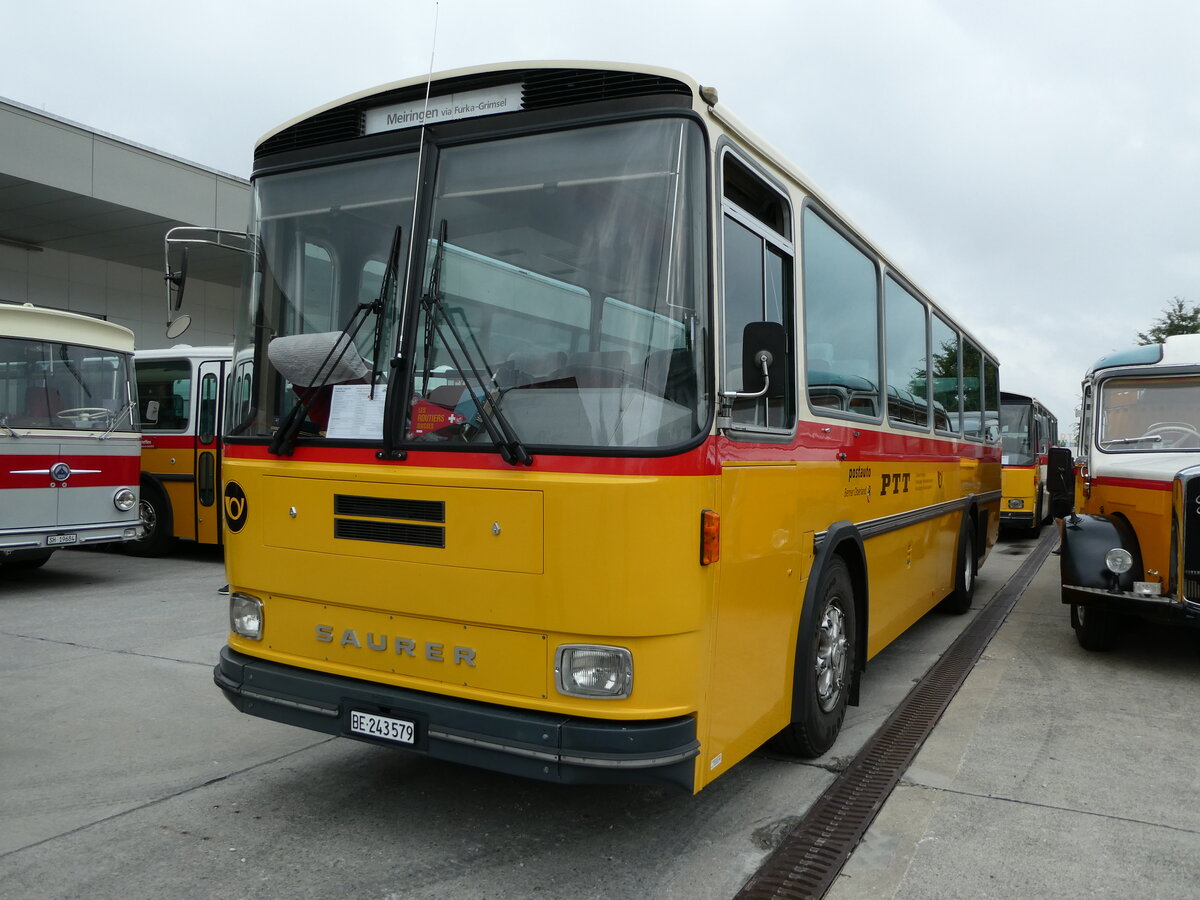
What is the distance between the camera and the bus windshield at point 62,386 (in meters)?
9.38

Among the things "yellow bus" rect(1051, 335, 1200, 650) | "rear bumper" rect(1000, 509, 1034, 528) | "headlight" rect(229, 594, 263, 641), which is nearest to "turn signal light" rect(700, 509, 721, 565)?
"headlight" rect(229, 594, 263, 641)

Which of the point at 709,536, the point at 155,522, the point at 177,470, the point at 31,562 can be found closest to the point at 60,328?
the point at 177,470

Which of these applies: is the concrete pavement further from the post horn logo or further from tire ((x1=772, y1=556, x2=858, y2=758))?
the post horn logo

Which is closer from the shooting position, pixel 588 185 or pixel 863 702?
pixel 588 185

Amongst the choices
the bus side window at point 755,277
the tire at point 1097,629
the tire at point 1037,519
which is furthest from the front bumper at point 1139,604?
the tire at point 1037,519

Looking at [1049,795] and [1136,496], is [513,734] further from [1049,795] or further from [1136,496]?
[1136,496]

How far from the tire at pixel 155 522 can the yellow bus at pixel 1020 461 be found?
13.8 metres

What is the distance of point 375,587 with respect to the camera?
372 centimetres

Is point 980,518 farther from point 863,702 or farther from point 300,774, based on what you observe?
point 300,774

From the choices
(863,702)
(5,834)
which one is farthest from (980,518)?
(5,834)

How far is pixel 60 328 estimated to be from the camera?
9844mm

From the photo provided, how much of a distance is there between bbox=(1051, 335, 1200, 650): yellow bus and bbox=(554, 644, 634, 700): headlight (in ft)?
16.1

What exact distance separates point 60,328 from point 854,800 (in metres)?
9.03

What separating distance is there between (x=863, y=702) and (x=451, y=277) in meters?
3.92
